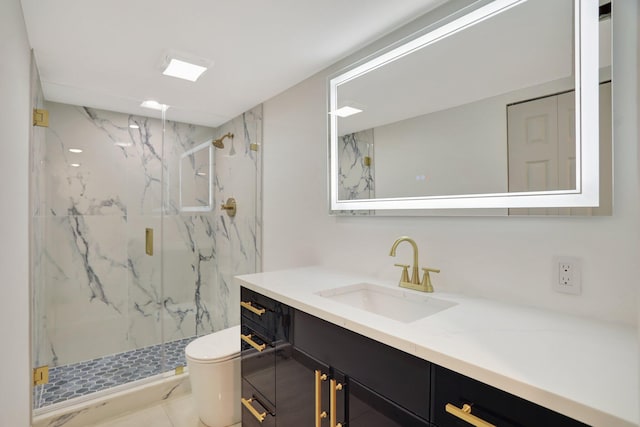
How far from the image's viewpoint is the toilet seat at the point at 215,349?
6.56 ft

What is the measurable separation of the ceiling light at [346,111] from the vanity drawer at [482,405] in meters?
1.53

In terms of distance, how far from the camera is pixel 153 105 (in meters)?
2.90

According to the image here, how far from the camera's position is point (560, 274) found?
3.94ft

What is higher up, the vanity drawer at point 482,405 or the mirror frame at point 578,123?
the mirror frame at point 578,123

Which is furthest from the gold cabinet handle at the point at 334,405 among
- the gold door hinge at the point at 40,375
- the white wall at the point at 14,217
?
the gold door hinge at the point at 40,375

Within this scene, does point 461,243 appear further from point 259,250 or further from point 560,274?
point 259,250

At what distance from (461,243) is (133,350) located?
2810 mm

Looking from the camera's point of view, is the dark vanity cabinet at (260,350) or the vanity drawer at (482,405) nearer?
the vanity drawer at (482,405)

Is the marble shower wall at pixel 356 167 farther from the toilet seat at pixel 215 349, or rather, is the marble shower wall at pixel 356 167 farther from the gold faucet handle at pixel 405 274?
the toilet seat at pixel 215 349

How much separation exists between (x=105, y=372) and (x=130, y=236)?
1.07 m

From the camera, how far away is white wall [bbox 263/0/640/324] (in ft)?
3.52

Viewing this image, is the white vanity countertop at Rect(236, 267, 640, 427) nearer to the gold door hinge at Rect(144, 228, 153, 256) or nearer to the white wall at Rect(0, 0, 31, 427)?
the white wall at Rect(0, 0, 31, 427)

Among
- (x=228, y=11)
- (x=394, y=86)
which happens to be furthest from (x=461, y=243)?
(x=228, y=11)

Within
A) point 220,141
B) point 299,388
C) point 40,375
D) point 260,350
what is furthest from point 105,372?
point 220,141
